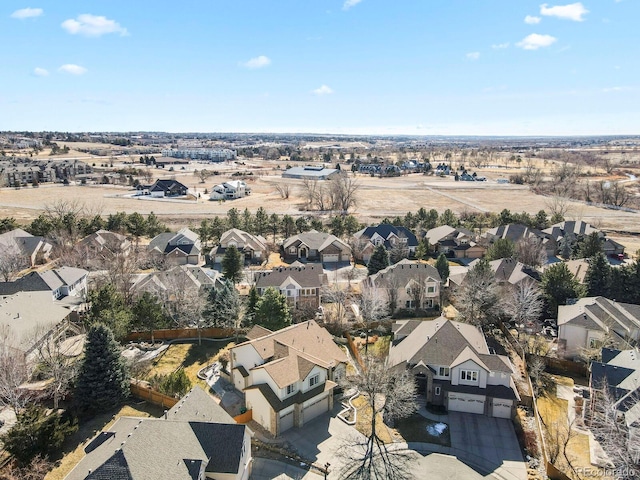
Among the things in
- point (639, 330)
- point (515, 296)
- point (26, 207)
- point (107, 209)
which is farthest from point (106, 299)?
point (26, 207)

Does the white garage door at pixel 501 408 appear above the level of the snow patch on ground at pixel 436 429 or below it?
above

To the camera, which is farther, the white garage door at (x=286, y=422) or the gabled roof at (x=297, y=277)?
the gabled roof at (x=297, y=277)

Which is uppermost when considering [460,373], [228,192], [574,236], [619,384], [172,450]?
[228,192]

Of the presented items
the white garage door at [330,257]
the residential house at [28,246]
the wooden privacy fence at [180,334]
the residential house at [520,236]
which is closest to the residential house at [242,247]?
the white garage door at [330,257]

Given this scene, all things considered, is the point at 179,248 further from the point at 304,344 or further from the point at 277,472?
the point at 277,472

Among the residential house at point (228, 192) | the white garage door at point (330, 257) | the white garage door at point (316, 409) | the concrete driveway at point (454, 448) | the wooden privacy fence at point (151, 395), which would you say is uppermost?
the residential house at point (228, 192)

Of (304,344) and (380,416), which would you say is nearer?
(380,416)

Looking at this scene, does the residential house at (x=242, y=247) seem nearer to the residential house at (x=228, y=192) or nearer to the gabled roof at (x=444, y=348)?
the gabled roof at (x=444, y=348)

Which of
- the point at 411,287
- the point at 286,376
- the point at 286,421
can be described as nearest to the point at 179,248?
the point at 411,287
